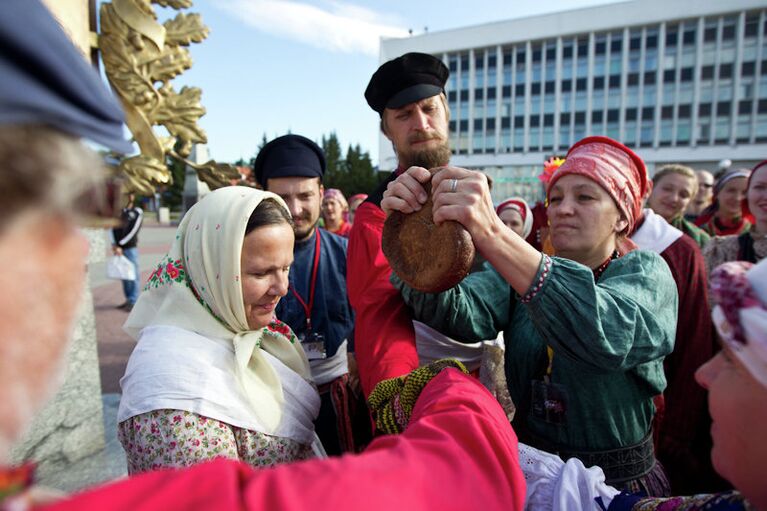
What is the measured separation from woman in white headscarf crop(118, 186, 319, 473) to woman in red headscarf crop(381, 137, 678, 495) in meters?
0.51

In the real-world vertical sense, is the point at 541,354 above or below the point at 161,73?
below

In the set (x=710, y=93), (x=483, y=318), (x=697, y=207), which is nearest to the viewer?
(x=483, y=318)

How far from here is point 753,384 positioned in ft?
2.65

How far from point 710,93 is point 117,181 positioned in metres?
52.8

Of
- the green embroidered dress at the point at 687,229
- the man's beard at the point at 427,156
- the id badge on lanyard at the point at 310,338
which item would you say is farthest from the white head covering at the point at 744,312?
the green embroidered dress at the point at 687,229

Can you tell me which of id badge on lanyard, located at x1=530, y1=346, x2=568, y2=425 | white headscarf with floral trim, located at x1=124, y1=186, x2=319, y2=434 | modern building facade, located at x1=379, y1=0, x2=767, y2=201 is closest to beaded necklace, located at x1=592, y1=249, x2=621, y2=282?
id badge on lanyard, located at x1=530, y1=346, x2=568, y2=425

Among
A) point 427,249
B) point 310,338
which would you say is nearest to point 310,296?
point 310,338

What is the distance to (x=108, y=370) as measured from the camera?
206 inches

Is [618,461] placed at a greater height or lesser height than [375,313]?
lesser

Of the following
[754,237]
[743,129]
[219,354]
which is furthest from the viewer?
[743,129]

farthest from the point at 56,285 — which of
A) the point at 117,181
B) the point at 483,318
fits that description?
the point at 483,318

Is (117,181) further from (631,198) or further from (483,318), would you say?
(631,198)

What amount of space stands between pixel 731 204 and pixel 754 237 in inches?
63.7

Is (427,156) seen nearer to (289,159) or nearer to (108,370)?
(289,159)
